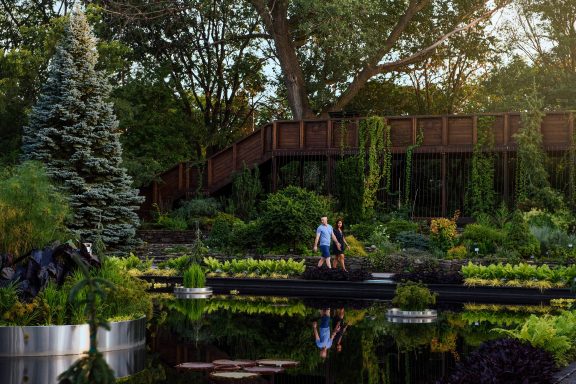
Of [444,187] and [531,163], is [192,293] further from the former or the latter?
[531,163]

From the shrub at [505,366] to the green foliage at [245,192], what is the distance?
24936 mm

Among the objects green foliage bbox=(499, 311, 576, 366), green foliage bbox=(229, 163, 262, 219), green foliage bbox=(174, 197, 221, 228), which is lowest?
green foliage bbox=(499, 311, 576, 366)

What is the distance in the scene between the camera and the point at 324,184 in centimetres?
3578

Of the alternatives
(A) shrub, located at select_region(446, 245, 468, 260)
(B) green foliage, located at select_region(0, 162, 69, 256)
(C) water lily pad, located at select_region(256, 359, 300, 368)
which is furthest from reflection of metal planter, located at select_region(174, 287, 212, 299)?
(C) water lily pad, located at select_region(256, 359, 300, 368)

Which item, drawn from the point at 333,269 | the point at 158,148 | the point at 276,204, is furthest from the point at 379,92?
the point at 333,269

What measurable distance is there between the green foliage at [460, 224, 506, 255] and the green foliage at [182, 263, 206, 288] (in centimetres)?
830

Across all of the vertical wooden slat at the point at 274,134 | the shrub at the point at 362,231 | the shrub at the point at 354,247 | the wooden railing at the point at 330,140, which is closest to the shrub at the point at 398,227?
the shrub at the point at 362,231

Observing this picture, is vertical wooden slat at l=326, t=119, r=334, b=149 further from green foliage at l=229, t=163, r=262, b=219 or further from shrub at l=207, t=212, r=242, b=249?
shrub at l=207, t=212, r=242, b=249

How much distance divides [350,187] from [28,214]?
52.1ft

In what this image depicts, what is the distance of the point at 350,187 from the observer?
34.2 meters

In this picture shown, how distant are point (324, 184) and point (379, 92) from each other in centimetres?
1381

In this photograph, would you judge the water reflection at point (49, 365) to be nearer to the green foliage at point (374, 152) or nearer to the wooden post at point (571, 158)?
the wooden post at point (571, 158)

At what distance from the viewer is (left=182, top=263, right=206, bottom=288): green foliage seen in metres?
22.3

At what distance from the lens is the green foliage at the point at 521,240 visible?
25.9m
